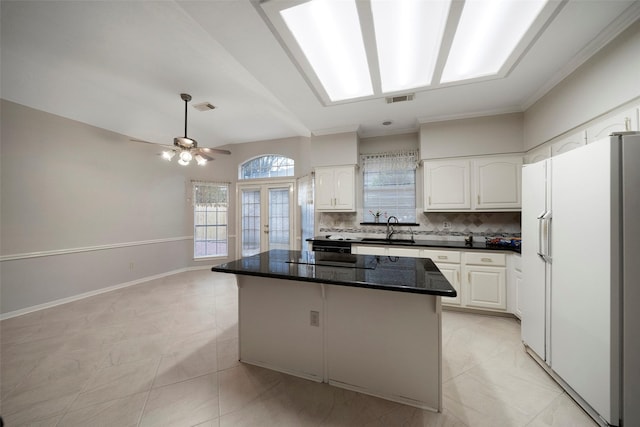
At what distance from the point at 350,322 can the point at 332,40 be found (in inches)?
90.6

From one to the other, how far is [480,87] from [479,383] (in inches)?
116

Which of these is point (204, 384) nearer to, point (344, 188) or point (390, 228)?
point (344, 188)

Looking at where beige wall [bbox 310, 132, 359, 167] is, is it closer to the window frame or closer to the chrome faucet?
the chrome faucet

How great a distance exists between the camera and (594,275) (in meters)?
1.42

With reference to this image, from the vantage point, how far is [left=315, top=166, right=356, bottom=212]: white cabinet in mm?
3777

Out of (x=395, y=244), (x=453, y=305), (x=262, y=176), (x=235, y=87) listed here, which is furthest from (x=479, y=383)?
(x=262, y=176)

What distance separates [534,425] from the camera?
4.63 feet

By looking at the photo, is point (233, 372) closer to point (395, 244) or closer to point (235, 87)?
point (395, 244)

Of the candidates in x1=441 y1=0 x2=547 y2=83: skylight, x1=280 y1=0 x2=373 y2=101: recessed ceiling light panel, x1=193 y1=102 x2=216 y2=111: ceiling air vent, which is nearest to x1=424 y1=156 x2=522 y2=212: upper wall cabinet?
x1=441 y1=0 x2=547 y2=83: skylight

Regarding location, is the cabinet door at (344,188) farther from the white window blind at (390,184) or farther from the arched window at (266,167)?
the arched window at (266,167)

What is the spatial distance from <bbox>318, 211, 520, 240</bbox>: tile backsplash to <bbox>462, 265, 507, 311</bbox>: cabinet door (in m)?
0.71

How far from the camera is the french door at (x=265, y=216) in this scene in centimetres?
495

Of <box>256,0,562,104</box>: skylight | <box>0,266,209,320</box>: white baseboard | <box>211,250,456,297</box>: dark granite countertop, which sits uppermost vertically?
<box>256,0,562,104</box>: skylight

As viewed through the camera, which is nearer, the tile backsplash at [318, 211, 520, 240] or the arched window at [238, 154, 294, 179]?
the tile backsplash at [318, 211, 520, 240]
